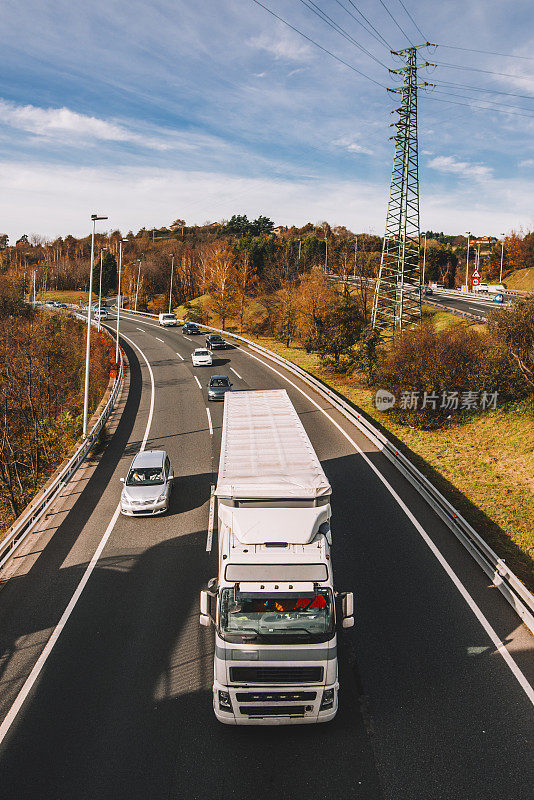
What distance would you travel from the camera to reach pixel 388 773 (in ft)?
23.9

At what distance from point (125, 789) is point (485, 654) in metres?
7.08

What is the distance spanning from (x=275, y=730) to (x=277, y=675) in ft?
5.04

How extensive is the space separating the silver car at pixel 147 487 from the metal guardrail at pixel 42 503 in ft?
9.04

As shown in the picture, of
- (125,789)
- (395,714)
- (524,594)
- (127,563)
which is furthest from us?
(127,563)

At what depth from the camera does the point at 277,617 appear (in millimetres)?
7492

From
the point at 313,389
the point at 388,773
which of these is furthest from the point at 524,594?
the point at 313,389

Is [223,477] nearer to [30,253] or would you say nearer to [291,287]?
[291,287]

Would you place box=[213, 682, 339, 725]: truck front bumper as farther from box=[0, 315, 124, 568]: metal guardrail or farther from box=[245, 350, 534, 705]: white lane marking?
box=[0, 315, 124, 568]: metal guardrail

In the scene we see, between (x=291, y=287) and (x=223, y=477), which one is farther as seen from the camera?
(x=291, y=287)

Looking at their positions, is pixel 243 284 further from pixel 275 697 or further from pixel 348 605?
pixel 275 697

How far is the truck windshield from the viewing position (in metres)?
7.37

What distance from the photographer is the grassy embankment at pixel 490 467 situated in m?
15.9

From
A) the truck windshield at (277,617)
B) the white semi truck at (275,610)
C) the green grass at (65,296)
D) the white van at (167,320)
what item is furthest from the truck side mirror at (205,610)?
the green grass at (65,296)

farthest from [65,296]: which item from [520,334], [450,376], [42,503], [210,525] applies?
[210,525]
